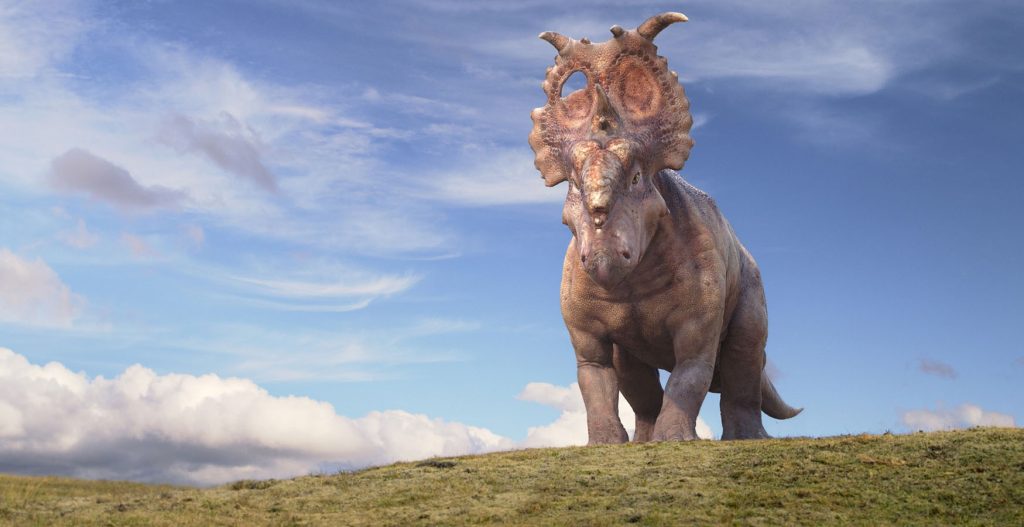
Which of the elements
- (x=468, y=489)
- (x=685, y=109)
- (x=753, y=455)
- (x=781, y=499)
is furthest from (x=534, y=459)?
(x=685, y=109)

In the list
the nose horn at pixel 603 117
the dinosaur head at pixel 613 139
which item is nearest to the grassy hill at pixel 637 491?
the dinosaur head at pixel 613 139

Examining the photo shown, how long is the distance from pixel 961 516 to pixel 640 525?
3.14 meters

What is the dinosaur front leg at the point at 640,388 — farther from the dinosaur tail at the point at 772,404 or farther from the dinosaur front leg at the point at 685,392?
the dinosaur tail at the point at 772,404

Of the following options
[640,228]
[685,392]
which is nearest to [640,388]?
[685,392]

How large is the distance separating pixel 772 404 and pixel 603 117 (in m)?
7.61

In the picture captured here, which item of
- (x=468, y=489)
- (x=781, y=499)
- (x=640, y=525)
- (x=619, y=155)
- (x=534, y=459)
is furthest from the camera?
(x=619, y=155)

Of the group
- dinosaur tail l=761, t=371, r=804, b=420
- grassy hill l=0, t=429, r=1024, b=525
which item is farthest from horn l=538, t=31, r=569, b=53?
dinosaur tail l=761, t=371, r=804, b=420

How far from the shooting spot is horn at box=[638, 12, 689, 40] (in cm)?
1591

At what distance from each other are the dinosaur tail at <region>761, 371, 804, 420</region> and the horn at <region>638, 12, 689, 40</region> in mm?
6847

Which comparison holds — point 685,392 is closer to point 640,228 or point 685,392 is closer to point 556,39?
point 640,228

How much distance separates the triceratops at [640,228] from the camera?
15.3m

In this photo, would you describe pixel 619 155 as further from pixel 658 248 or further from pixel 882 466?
pixel 882 466

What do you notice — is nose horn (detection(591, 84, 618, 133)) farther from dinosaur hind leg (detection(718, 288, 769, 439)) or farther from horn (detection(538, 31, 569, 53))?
dinosaur hind leg (detection(718, 288, 769, 439))

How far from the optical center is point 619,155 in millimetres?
14914
